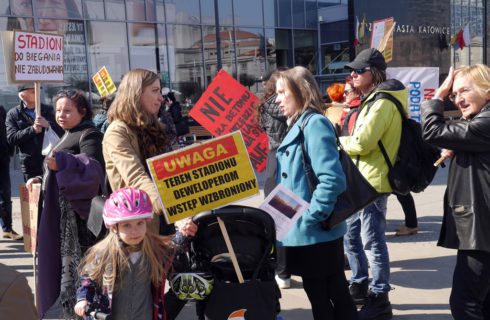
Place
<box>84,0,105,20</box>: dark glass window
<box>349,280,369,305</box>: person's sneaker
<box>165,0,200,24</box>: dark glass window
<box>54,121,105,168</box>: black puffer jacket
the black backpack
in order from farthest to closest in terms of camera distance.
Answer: <box>165,0,200,24</box>: dark glass window, <box>84,0,105,20</box>: dark glass window, <box>349,280,369,305</box>: person's sneaker, the black backpack, <box>54,121,105,168</box>: black puffer jacket

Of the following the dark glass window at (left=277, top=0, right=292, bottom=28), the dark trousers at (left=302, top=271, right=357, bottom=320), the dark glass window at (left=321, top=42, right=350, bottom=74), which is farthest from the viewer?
the dark glass window at (left=321, top=42, right=350, bottom=74)

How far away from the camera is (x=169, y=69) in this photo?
799 inches

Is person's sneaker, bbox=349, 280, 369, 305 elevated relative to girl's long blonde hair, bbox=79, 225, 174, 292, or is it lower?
lower

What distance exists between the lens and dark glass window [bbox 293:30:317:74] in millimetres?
24391

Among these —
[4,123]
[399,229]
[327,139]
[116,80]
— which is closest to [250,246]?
[327,139]

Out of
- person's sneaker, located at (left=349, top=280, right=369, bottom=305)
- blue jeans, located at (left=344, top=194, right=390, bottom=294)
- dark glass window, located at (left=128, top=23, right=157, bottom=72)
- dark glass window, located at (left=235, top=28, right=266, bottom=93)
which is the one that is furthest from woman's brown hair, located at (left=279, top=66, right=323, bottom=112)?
dark glass window, located at (left=235, top=28, right=266, bottom=93)

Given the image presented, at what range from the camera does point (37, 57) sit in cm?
542

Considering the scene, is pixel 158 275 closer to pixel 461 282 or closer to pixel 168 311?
pixel 168 311

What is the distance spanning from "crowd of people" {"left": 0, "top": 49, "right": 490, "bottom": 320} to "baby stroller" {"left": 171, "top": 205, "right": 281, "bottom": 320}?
0.16 meters

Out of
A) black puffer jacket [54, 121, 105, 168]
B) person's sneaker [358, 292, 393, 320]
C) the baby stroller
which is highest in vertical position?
black puffer jacket [54, 121, 105, 168]

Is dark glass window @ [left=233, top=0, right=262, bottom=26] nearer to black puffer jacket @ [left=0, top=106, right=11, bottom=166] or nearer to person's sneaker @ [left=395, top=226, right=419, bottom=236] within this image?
black puffer jacket @ [left=0, top=106, right=11, bottom=166]

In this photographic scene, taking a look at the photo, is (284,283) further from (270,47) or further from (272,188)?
(270,47)

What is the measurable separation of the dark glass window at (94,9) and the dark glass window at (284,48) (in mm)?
7774

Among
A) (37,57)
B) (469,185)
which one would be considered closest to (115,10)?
(37,57)
